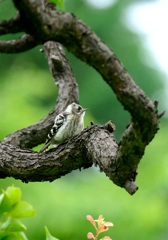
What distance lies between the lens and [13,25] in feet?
5.78

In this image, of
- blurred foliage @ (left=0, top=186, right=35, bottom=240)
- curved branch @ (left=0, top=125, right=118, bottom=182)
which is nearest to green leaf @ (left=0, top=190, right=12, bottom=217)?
Result: blurred foliage @ (left=0, top=186, right=35, bottom=240)

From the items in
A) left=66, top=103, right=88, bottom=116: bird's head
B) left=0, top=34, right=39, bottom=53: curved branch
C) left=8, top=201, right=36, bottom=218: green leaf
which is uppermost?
left=66, top=103, right=88, bottom=116: bird's head

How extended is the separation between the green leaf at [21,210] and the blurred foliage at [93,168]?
220 inches

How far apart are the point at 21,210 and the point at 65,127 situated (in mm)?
2709

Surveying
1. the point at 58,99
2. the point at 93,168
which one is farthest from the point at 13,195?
the point at 93,168

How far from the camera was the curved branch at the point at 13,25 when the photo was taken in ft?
5.58

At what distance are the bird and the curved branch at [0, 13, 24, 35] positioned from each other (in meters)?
1.97

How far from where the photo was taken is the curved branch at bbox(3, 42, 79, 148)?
395 cm

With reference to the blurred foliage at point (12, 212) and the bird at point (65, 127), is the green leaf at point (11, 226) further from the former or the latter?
the bird at point (65, 127)

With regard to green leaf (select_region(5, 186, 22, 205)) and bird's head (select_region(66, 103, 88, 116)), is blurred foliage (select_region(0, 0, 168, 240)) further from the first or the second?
green leaf (select_region(5, 186, 22, 205))

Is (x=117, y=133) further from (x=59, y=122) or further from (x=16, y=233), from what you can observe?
(x=16, y=233)

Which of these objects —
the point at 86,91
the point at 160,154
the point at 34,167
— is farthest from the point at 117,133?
the point at 34,167

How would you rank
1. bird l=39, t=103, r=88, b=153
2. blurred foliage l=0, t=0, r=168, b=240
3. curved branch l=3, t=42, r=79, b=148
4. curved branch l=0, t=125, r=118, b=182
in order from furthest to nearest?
blurred foliage l=0, t=0, r=168, b=240 → curved branch l=3, t=42, r=79, b=148 → bird l=39, t=103, r=88, b=153 → curved branch l=0, t=125, r=118, b=182

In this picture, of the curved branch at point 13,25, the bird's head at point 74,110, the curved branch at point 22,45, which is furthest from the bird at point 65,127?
the curved branch at point 13,25
